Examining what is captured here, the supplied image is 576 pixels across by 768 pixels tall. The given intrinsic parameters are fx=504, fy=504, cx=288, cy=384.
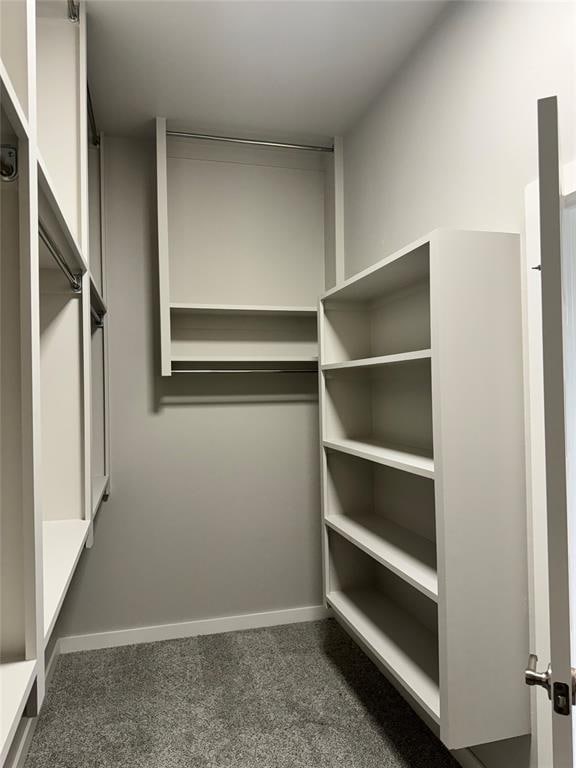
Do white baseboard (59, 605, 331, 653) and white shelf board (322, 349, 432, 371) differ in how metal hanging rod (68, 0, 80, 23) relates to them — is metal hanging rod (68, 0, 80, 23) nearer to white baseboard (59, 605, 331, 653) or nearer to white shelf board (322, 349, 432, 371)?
white shelf board (322, 349, 432, 371)

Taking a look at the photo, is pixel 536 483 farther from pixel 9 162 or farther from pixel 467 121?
pixel 9 162

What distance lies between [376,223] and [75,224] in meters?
1.31

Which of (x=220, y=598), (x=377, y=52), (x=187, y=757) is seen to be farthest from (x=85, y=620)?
(x=377, y=52)

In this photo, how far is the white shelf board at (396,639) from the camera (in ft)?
4.99

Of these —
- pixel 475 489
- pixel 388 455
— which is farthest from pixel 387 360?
pixel 475 489

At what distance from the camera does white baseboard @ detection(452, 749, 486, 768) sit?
1.62 meters

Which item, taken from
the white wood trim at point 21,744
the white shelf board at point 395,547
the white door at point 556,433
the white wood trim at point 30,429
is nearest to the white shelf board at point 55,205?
the white wood trim at point 30,429

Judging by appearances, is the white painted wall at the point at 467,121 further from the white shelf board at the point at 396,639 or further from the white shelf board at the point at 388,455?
the white shelf board at the point at 396,639

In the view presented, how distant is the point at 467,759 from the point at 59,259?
2013 mm

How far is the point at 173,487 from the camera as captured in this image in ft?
8.72

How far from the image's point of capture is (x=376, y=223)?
7.61 ft

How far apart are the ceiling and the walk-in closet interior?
0.01 meters

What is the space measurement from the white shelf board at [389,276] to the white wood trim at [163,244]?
0.77 meters

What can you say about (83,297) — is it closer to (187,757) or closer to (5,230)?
(5,230)
